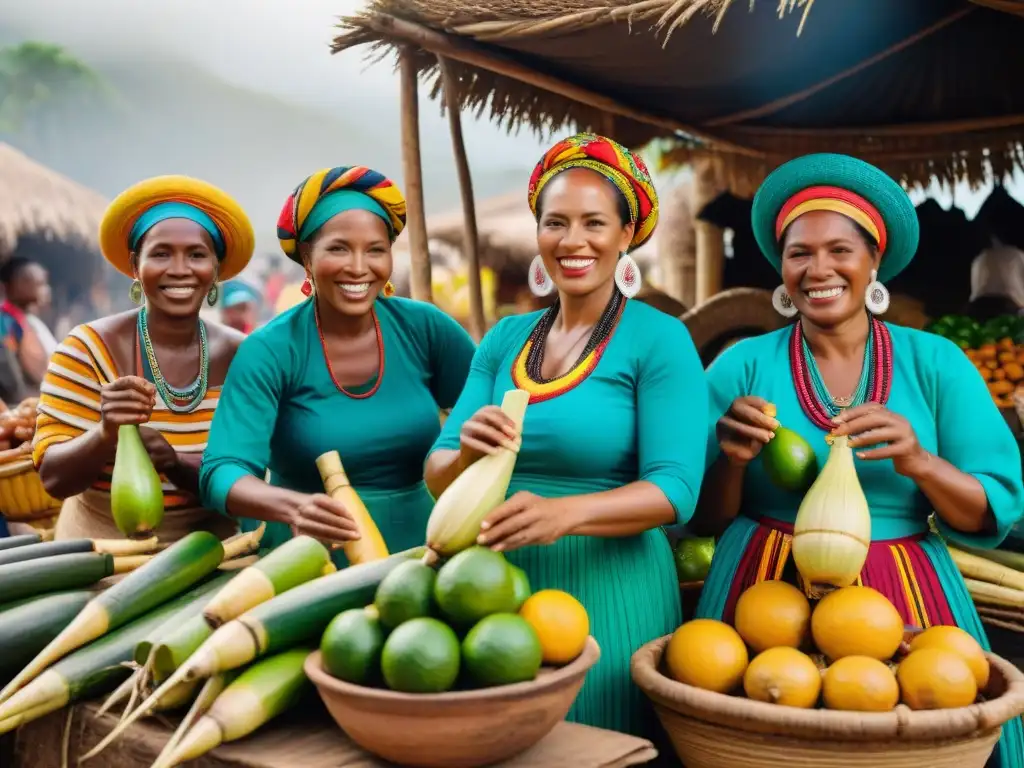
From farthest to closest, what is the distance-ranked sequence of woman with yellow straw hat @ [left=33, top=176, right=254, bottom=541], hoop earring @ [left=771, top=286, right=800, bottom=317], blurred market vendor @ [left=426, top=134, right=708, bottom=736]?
woman with yellow straw hat @ [left=33, top=176, right=254, bottom=541], hoop earring @ [left=771, top=286, right=800, bottom=317], blurred market vendor @ [left=426, top=134, right=708, bottom=736]

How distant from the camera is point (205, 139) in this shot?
44344 millimetres

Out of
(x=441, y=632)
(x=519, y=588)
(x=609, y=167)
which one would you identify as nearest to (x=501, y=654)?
(x=441, y=632)

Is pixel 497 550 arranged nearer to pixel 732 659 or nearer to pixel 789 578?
pixel 732 659

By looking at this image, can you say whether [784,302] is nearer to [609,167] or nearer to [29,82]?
[609,167]

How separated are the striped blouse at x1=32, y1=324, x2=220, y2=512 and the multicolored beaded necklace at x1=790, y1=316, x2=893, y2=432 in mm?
1914

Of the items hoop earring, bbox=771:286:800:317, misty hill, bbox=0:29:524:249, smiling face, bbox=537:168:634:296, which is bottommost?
hoop earring, bbox=771:286:800:317

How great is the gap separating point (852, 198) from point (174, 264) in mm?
2179

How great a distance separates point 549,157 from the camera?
2820 mm

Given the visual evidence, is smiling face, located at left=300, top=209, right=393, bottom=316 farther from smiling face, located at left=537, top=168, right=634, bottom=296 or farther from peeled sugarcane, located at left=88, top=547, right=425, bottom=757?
peeled sugarcane, located at left=88, top=547, right=425, bottom=757

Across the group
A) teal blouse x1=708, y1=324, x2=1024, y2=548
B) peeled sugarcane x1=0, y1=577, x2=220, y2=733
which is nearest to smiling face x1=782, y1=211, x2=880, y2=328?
teal blouse x1=708, y1=324, x2=1024, y2=548

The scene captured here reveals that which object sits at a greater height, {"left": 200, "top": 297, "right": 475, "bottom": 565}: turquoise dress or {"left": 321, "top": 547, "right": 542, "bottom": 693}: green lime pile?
{"left": 200, "top": 297, "right": 475, "bottom": 565}: turquoise dress

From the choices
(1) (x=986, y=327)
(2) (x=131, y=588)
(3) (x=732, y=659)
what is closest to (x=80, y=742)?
(2) (x=131, y=588)

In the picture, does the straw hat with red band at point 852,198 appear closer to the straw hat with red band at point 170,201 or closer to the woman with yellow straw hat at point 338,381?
the woman with yellow straw hat at point 338,381

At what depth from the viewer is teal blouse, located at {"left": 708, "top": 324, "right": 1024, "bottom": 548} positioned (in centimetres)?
274
